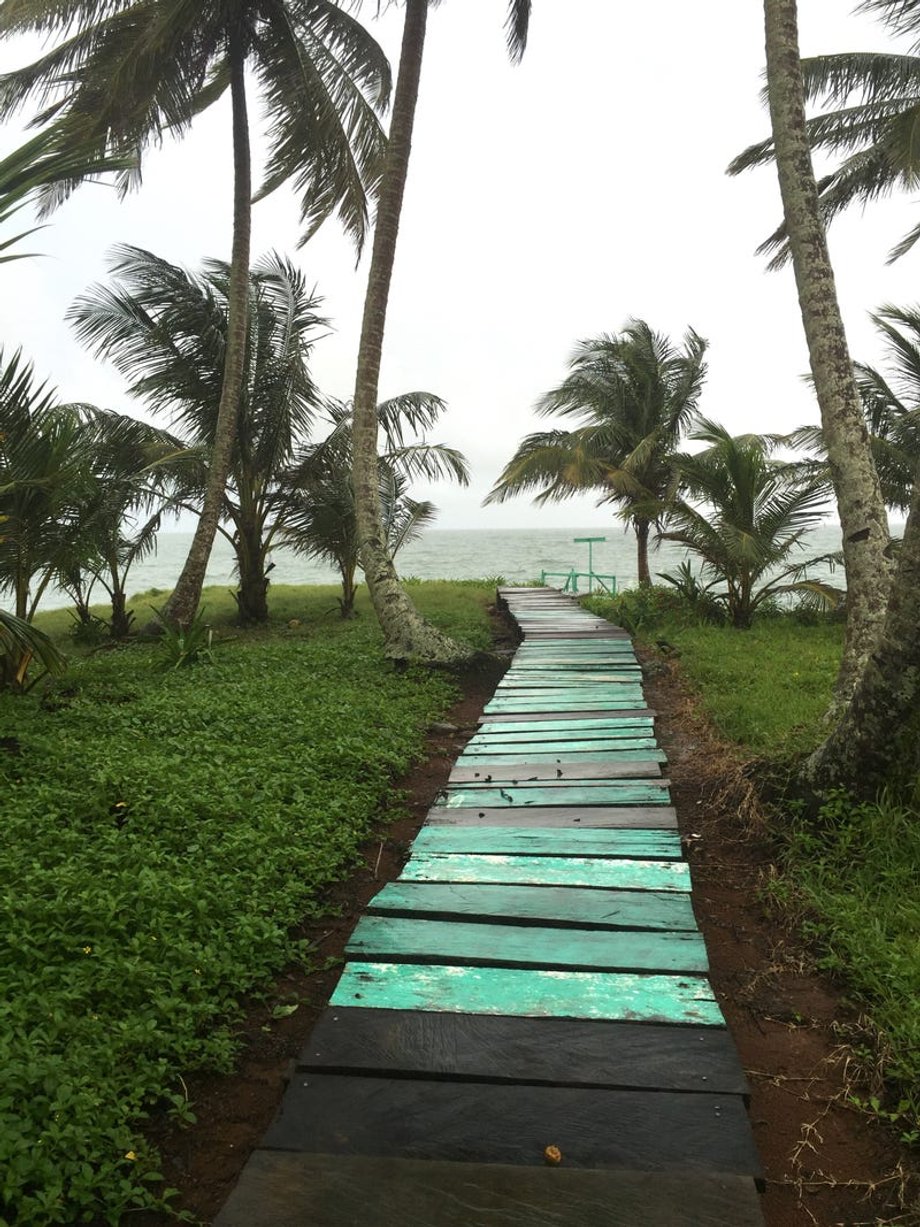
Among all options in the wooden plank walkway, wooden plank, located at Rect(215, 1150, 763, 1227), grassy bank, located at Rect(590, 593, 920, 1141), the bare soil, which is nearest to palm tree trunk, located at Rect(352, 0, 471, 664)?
grassy bank, located at Rect(590, 593, 920, 1141)

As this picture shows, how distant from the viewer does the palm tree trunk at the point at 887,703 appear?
333 centimetres

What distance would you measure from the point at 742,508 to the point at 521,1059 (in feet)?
29.4

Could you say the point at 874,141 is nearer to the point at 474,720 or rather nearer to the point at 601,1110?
the point at 474,720

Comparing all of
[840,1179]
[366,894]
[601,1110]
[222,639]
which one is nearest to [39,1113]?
[601,1110]

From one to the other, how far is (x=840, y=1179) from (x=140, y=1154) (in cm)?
162

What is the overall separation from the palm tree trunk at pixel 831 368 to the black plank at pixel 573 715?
4.50 ft

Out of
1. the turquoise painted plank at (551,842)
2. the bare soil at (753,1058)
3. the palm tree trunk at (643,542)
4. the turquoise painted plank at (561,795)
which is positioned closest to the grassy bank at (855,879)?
the bare soil at (753,1058)

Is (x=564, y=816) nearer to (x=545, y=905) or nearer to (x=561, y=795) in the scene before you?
(x=561, y=795)

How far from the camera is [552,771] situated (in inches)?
177

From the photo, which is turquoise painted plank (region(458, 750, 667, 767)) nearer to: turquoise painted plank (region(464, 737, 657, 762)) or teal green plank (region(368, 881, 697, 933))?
turquoise painted plank (region(464, 737, 657, 762))

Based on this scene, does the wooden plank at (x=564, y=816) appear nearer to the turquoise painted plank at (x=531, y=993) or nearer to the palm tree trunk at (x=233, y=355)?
the turquoise painted plank at (x=531, y=993)

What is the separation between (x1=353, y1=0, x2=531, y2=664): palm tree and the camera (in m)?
7.88

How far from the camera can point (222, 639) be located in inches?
412

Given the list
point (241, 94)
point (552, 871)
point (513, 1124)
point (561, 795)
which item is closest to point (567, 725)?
point (561, 795)
